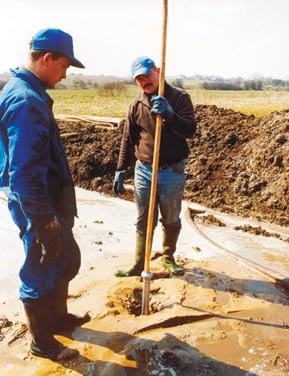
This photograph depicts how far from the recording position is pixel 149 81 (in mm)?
4055

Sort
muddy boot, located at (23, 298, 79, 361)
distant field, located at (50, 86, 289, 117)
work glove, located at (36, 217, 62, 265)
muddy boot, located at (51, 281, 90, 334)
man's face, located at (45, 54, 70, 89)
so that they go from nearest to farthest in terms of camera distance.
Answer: work glove, located at (36, 217, 62, 265) < man's face, located at (45, 54, 70, 89) < muddy boot, located at (23, 298, 79, 361) < muddy boot, located at (51, 281, 90, 334) < distant field, located at (50, 86, 289, 117)

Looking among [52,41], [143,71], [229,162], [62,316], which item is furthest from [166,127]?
[229,162]

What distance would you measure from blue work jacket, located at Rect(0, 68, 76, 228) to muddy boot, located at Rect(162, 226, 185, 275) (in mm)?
1955

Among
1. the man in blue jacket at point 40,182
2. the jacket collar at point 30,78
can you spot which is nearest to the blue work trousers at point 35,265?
the man in blue jacket at point 40,182

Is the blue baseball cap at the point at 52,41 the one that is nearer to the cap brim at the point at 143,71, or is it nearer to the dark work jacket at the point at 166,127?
the cap brim at the point at 143,71

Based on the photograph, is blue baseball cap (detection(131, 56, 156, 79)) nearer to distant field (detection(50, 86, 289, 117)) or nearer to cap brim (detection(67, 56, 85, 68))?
cap brim (detection(67, 56, 85, 68))

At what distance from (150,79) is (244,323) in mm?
2385

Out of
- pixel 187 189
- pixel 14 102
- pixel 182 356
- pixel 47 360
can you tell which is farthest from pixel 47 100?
pixel 187 189

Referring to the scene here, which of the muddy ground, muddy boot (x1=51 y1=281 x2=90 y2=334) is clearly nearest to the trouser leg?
the muddy ground

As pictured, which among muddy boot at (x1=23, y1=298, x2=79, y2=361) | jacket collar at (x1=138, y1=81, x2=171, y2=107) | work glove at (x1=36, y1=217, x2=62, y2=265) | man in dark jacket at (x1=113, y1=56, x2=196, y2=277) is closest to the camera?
work glove at (x1=36, y1=217, x2=62, y2=265)

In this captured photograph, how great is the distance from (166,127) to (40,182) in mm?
1729

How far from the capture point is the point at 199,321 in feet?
12.6

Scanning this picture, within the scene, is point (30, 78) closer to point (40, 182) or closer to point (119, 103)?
point (40, 182)

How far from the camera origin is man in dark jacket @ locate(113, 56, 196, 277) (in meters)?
4.07
